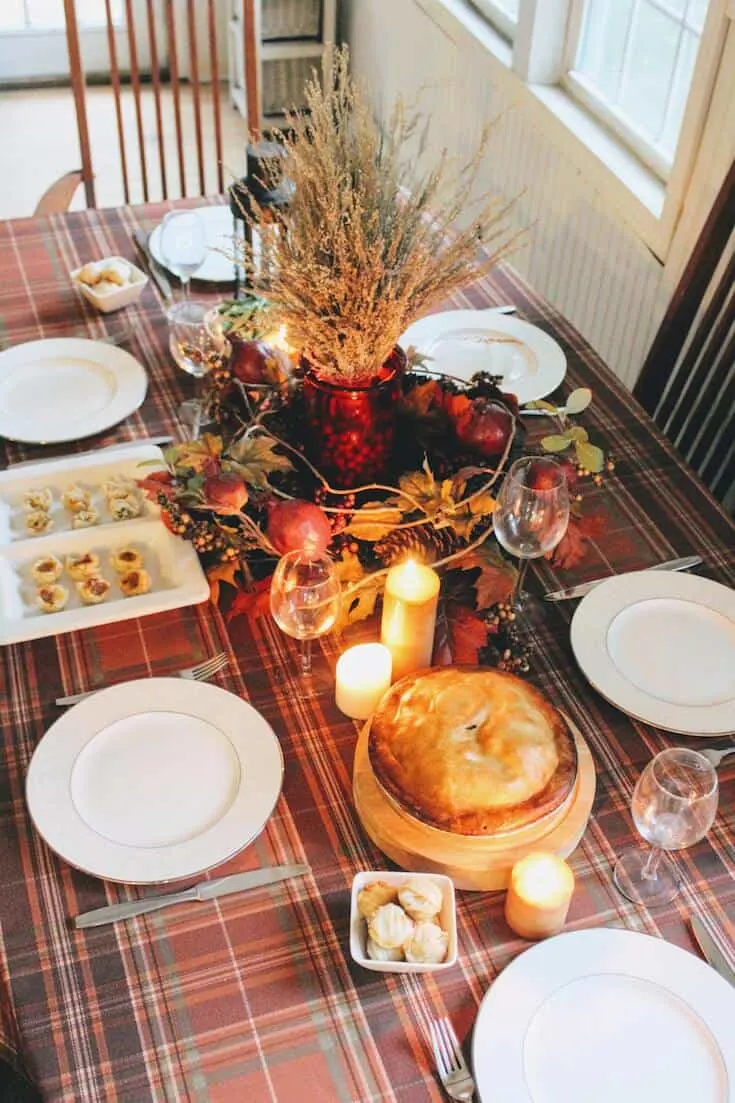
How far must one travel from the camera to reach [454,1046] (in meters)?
1.00

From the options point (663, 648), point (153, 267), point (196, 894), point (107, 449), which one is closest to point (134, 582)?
point (107, 449)

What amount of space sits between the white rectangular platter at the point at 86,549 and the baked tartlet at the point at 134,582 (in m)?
0.02

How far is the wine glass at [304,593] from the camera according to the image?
1206 millimetres

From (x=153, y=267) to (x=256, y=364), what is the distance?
507 millimetres

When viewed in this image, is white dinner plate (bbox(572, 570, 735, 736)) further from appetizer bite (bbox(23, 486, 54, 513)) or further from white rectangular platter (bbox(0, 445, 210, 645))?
appetizer bite (bbox(23, 486, 54, 513))

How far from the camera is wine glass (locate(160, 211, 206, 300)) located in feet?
5.94

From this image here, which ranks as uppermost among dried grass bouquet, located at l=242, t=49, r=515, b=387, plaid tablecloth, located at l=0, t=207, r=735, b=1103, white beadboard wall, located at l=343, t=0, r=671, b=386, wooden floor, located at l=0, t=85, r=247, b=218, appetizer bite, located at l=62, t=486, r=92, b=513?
dried grass bouquet, located at l=242, t=49, r=515, b=387

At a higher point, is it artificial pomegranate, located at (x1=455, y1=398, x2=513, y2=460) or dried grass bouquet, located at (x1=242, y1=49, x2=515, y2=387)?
dried grass bouquet, located at (x1=242, y1=49, x2=515, y2=387)

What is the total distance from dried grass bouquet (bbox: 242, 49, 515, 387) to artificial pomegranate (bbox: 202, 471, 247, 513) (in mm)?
185

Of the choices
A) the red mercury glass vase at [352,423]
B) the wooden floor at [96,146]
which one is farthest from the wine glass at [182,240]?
the wooden floor at [96,146]

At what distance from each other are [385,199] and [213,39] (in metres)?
1.37

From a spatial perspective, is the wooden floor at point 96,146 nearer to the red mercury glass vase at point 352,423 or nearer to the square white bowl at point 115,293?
the square white bowl at point 115,293

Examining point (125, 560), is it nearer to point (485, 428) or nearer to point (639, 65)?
point (485, 428)

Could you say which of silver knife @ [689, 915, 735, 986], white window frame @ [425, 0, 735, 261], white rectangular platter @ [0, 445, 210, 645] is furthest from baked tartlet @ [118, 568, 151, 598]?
white window frame @ [425, 0, 735, 261]
